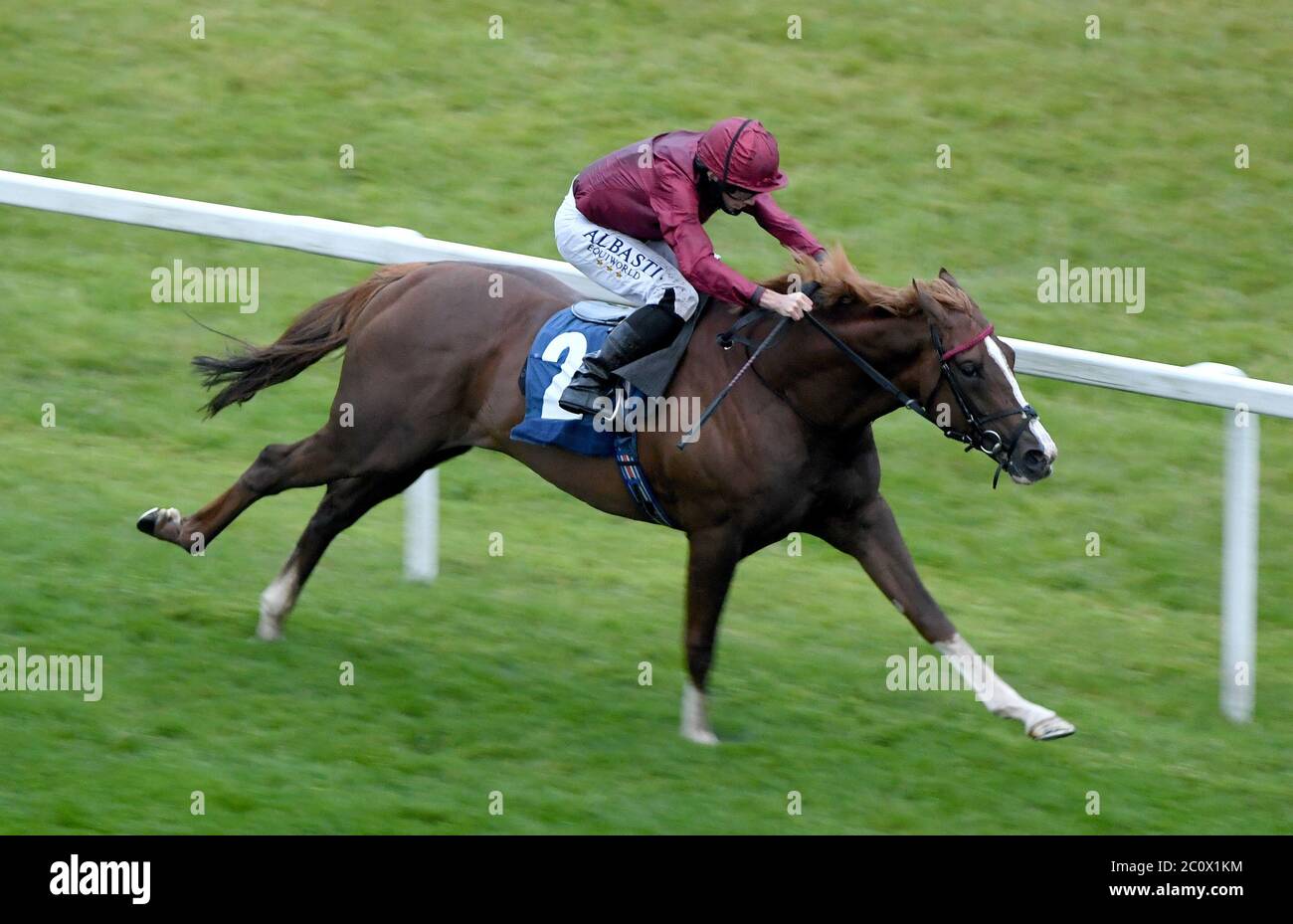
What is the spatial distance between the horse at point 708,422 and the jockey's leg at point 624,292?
0.45 ft

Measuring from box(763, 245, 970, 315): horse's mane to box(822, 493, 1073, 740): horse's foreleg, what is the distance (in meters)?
0.68

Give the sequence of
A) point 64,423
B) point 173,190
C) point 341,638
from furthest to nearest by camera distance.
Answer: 1. point 173,190
2. point 64,423
3. point 341,638

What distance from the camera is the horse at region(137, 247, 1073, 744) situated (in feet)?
18.3

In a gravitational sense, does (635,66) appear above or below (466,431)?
above

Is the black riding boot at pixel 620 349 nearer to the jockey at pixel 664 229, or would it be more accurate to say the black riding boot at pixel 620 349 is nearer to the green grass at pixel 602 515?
the jockey at pixel 664 229

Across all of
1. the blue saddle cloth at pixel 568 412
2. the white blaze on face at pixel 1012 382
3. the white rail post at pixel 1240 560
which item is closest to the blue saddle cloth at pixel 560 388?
the blue saddle cloth at pixel 568 412

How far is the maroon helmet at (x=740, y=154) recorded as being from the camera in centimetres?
568

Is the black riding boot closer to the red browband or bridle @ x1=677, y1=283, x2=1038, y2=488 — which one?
bridle @ x1=677, y1=283, x2=1038, y2=488

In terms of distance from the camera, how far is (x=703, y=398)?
19.4ft

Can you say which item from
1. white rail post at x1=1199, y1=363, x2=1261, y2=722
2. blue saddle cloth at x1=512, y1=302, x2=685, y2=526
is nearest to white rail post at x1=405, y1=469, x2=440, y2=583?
Result: blue saddle cloth at x1=512, y1=302, x2=685, y2=526

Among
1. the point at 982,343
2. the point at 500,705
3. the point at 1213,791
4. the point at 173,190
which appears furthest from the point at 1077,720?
the point at 173,190
